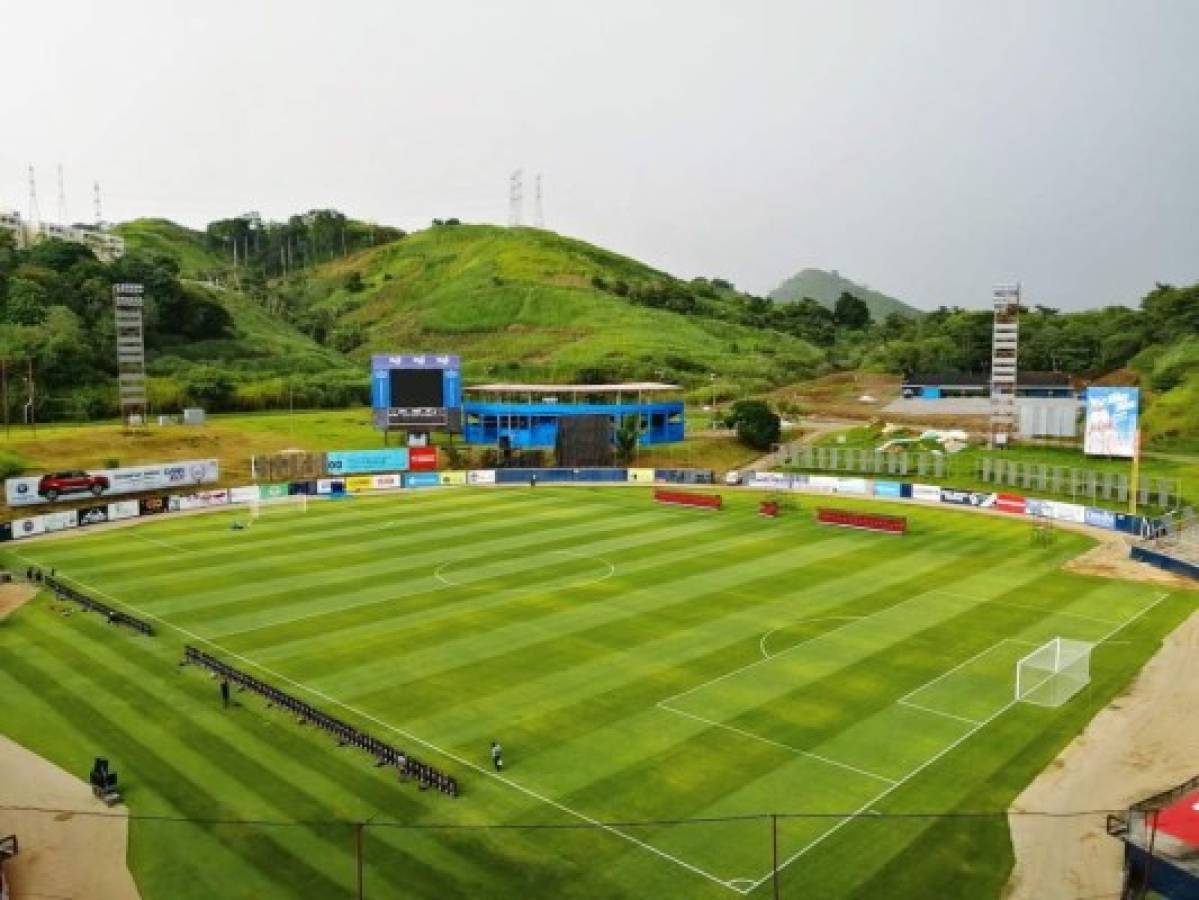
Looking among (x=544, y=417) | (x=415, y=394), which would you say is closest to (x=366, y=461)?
(x=415, y=394)

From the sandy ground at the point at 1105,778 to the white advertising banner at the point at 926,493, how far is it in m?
38.7

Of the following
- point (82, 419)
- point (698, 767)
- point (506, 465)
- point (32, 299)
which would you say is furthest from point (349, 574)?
point (32, 299)

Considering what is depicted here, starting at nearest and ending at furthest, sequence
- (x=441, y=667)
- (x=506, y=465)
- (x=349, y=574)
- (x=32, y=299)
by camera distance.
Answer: (x=441, y=667) < (x=349, y=574) < (x=506, y=465) < (x=32, y=299)

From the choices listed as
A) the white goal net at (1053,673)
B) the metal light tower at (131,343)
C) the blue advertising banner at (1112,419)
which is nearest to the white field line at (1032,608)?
the white goal net at (1053,673)

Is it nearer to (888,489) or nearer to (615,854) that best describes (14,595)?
(615,854)

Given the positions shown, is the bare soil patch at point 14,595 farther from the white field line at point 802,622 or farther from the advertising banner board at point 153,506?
the white field line at point 802,622

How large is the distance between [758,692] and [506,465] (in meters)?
63.9

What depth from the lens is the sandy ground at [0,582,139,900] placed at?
22.3 metres

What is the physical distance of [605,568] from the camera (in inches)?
2088

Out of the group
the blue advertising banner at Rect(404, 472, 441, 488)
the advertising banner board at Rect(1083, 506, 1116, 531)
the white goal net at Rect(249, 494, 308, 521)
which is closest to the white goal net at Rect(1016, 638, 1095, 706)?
the advertising banner board at Rect(1083, 506, 1116, 531)

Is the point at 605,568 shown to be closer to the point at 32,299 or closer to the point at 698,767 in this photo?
the point at 698,767

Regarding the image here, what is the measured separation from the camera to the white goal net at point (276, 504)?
71825mm

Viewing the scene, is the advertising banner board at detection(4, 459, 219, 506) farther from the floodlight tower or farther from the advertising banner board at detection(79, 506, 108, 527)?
the floodlight tower

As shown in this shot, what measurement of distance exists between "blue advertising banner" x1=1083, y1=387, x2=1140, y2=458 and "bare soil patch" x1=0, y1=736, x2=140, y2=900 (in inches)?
2640
